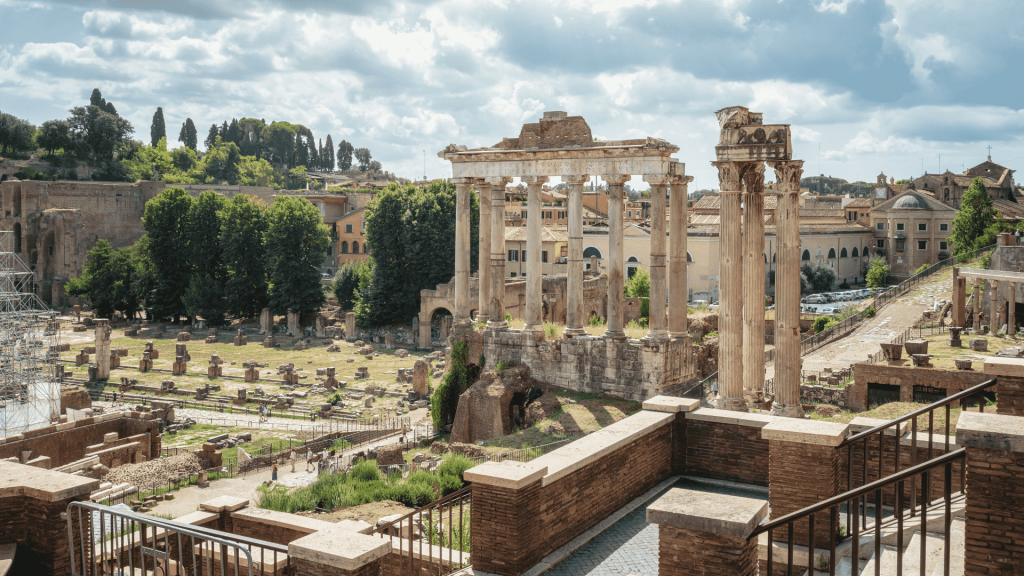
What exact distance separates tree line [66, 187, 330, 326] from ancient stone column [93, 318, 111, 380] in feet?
43.3

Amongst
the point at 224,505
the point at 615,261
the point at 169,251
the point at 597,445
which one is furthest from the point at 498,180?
the point at 169,251

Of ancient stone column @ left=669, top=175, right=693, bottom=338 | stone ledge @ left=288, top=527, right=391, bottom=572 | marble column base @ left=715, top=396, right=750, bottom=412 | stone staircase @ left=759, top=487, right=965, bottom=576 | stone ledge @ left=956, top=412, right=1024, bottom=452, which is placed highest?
ancient stone column @ left=669, top=175, right=693, bottom=338

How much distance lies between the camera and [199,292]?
5419 cm

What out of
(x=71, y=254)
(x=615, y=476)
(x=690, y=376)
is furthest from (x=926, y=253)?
(x=71, y=254)

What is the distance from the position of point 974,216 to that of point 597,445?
5033cm

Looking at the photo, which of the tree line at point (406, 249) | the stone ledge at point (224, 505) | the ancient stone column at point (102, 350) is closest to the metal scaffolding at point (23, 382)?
the ancient stone column at point (102, 350)

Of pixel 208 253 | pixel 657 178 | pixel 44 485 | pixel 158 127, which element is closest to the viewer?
pixel 44 485

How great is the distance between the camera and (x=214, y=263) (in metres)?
58.1

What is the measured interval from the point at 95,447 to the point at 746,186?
19971mm

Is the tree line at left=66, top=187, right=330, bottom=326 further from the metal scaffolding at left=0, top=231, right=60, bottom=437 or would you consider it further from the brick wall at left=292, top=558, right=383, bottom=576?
the brick wall at left=292, top=558, right=383, bottom=576

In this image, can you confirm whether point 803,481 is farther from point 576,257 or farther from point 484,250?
point 484,250

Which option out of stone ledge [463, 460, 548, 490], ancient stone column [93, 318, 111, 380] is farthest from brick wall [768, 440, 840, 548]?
ancient stone column [93, 318, 111, 380]

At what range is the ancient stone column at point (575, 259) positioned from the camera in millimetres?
21594

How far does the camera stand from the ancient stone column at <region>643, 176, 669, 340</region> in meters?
20.3
